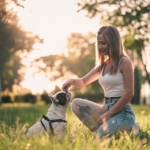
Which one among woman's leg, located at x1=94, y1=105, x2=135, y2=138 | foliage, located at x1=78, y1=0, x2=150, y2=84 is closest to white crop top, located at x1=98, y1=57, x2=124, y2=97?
woman's leg, located at x1=94, y1=105, x2=135, y2=138

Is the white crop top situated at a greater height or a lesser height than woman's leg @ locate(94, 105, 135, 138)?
greater

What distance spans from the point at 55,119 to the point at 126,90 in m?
1.45

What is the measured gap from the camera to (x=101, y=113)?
156 inches

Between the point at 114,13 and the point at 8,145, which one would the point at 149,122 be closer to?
the point at 8,145

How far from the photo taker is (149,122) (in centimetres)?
446

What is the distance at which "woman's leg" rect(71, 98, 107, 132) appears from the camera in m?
3.94

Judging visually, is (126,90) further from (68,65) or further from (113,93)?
(68,65)

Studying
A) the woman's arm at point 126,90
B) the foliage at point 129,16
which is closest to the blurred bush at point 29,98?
the foliage at point 129,16

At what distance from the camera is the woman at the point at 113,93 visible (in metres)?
3.48

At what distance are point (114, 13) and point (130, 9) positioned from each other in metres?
0.99

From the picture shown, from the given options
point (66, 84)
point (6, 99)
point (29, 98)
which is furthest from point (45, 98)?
point (66, 84)

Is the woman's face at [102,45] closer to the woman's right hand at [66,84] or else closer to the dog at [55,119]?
the woman's right hand at [66,84]

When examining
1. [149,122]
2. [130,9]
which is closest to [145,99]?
[130,9]

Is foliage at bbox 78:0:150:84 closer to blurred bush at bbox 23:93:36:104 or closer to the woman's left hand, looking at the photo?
the woman's left hand
